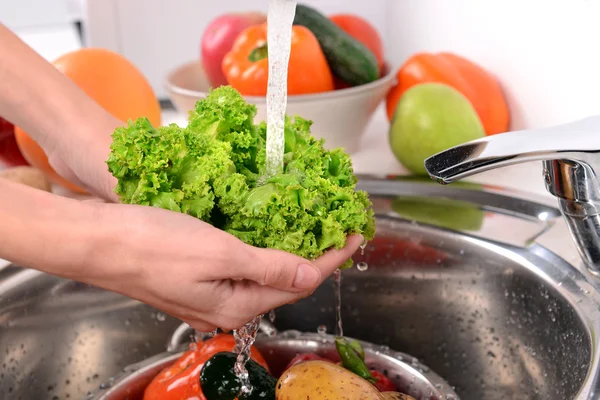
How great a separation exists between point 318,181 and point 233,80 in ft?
1.93

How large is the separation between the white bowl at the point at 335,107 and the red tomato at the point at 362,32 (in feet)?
0.35

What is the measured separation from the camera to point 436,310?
39.5 inches

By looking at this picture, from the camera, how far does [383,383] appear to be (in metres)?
0.81

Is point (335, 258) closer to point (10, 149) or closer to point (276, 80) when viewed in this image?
point (276, 80)

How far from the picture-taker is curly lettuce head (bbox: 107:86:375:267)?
2.11 feet

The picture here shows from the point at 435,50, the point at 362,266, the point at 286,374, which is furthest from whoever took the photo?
the point at 435,50

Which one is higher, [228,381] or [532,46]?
[532,46]

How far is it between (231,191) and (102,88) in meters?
0.59

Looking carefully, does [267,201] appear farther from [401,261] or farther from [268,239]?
[401,261]

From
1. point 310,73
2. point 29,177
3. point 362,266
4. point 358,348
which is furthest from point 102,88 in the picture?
point 358,348

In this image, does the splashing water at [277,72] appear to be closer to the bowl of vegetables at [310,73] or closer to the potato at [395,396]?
the potato at [395,396]

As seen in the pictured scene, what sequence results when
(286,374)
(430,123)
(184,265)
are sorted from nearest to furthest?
(184,265) < (286,374) < (430,123)

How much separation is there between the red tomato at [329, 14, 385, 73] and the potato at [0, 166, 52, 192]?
625 millimetres

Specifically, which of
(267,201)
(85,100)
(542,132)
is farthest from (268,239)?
(85,100)
